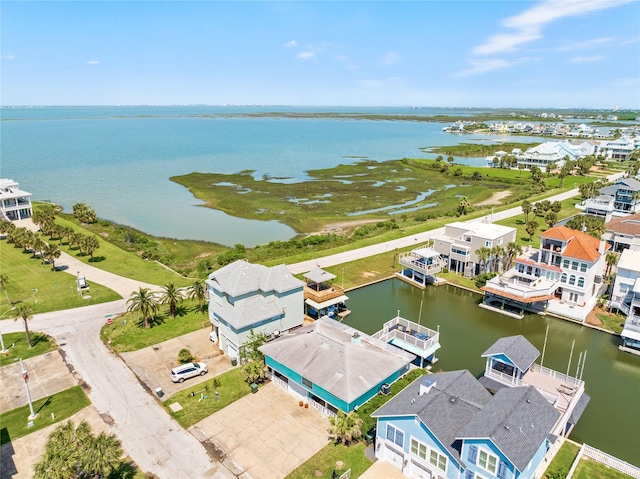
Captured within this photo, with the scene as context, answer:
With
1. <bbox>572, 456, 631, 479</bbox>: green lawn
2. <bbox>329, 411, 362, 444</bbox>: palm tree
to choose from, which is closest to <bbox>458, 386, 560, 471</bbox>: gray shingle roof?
<bbox>572, 456, 631, 479</bbox>: green lawn

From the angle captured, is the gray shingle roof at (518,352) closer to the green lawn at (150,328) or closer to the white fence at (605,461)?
the white fence at (605,461)

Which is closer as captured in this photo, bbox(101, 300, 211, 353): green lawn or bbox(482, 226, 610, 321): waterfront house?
bbox(101, 300, 211, 353): green lawn

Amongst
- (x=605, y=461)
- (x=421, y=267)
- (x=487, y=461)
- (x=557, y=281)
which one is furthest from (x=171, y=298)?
(x=557, y=281)

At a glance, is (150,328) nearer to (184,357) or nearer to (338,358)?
(184,357)

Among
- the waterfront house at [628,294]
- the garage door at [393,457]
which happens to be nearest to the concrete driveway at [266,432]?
the garage door at [393,457]

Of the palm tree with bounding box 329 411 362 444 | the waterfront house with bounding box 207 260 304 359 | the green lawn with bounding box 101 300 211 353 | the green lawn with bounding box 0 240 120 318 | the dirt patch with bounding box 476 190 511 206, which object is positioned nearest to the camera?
the palm tree with bounding box 329 411 362 444

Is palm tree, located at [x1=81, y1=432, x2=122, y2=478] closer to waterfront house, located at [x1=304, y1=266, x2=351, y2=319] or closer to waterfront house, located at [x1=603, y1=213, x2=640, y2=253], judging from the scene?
waterfront house, located at [x1=304, y1=266, x2=351, y2=319]
